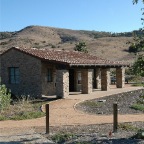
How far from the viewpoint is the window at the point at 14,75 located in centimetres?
2773

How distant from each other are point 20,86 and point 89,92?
17.0 feet

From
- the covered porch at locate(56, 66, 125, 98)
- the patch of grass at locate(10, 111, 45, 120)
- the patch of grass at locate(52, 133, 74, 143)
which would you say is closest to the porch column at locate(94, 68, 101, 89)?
the covered porch at locate(56, 66, 125, 98)

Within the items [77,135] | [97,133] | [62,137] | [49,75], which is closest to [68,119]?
[97,133]

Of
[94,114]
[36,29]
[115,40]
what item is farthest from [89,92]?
[36,29]

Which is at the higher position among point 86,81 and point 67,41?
point 67,41

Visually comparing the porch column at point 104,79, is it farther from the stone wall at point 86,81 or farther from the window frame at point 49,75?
the window frame at point 49,75

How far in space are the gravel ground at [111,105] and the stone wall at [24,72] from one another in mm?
5171

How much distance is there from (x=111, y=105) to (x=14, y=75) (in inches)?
377

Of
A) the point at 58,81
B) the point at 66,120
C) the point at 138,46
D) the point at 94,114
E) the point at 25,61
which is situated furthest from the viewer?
the point at 25,61

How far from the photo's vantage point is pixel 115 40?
9081 cm

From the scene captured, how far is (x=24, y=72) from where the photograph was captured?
88.8 ft

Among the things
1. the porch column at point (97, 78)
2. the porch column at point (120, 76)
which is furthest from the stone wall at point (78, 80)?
the porch column at point (120, 76)

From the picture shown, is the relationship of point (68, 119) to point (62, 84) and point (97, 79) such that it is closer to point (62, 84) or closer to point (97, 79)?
point (62, 84)

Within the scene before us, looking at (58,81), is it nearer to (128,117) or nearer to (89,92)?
(89,92)
